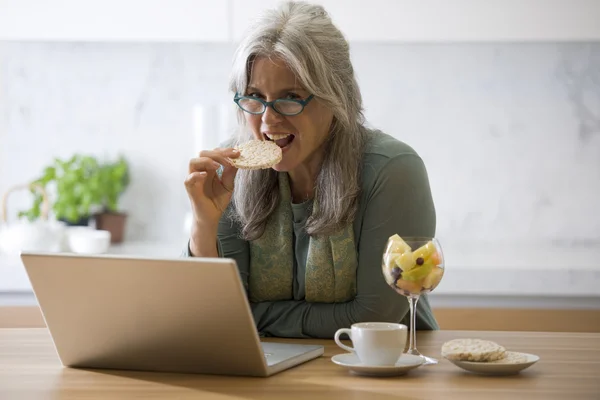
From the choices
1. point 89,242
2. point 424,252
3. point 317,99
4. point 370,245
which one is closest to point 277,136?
point 317,99

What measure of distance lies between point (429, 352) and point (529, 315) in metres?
1.38

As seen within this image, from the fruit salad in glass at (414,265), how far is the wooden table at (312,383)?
0.13 meters

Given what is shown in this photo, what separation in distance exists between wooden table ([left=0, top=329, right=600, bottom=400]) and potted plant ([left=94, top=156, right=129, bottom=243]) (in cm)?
229

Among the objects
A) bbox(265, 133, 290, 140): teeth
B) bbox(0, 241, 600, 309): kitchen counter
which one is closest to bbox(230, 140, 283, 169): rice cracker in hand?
bbox(265, 133, 290, 140): teeth

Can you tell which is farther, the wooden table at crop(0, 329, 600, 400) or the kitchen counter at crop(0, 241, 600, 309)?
the kitchen counter at crop(0, 241, 600, 309)

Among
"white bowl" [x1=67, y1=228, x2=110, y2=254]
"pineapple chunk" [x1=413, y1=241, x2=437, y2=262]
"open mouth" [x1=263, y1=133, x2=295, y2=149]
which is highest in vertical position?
"open mouth" [x1=263, y1=133, x2=295, y2=149]

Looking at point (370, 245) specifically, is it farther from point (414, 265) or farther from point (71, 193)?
point (71, 193)

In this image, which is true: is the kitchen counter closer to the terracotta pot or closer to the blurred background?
the blurred background

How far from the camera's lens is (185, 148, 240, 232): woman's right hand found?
73.3 inches

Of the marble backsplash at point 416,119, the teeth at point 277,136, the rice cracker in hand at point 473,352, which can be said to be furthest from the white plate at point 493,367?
the marble backsplash at point 416,119

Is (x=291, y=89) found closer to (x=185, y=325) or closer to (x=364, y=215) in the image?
(x=364, y=215)

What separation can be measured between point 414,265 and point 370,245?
1.45 ft

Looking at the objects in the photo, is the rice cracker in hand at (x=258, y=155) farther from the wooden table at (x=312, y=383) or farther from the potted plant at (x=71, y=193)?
the potted plant at (x=71, y=193)

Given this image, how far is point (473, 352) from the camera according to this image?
1354 millimetres
